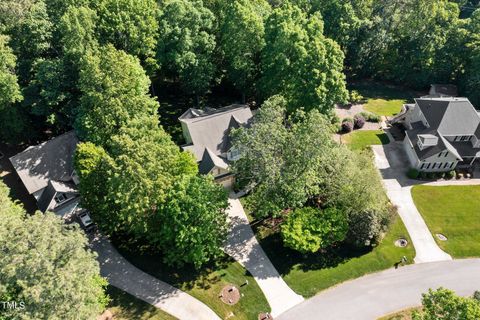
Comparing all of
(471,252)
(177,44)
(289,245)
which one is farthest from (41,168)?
(471,252)

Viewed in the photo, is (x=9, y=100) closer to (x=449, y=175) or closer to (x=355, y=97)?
(x=355, y=97)

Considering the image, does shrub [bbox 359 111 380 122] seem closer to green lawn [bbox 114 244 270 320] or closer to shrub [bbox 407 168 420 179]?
shrub [bbox 407 168 420 179]

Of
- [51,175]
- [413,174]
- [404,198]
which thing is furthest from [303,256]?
[51,175]

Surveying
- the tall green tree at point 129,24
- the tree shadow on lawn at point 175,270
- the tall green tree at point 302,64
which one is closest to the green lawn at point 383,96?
the tall green tree at point 302,64

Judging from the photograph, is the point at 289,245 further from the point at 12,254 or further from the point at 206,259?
the point at 12,254

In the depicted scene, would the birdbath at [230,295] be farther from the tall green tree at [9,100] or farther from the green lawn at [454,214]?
the tall green tree at [9,100]

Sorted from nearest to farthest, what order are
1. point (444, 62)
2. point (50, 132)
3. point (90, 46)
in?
point (90, 46)
point (50, 132)
point (444, 62)
